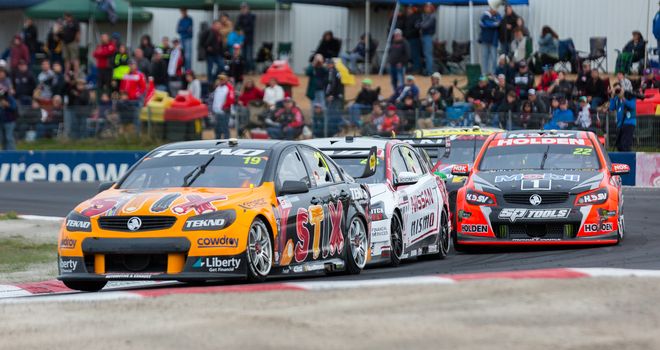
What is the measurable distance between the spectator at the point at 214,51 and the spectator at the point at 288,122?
4.95 meters

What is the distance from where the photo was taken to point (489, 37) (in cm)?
3147

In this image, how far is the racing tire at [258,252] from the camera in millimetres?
10992

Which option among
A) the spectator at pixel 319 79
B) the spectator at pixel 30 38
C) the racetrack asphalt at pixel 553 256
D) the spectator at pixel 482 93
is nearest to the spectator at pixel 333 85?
the spectator at pixel 319 79

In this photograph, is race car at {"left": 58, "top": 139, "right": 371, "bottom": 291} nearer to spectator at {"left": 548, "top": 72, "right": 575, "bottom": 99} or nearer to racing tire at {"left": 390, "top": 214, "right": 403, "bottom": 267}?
racing tire at {"left": 390, "top": 214, "right": 403, "bottom": 267}

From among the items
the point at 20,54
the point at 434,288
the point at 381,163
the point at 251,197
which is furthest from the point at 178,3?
the point at 434,288

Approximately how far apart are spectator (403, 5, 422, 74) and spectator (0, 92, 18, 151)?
355 inches

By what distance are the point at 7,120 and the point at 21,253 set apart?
13778 millimetres

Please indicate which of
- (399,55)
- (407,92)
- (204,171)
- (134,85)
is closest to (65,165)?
(134,85)

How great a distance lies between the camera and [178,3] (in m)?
35.6

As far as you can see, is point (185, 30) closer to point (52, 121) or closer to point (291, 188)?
point (52, 121)

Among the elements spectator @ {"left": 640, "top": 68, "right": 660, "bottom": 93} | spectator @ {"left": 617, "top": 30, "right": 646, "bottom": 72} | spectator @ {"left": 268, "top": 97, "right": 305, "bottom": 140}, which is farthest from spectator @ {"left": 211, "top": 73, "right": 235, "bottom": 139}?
spectator @ {"left": 617, "top": 30, "right": 646, "bottom": 72}

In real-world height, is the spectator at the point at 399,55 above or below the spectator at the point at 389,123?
above

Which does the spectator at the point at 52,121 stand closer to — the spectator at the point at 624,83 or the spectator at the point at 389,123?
the spectator at the point at 389,123

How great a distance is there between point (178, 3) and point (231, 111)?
26.4 feet
